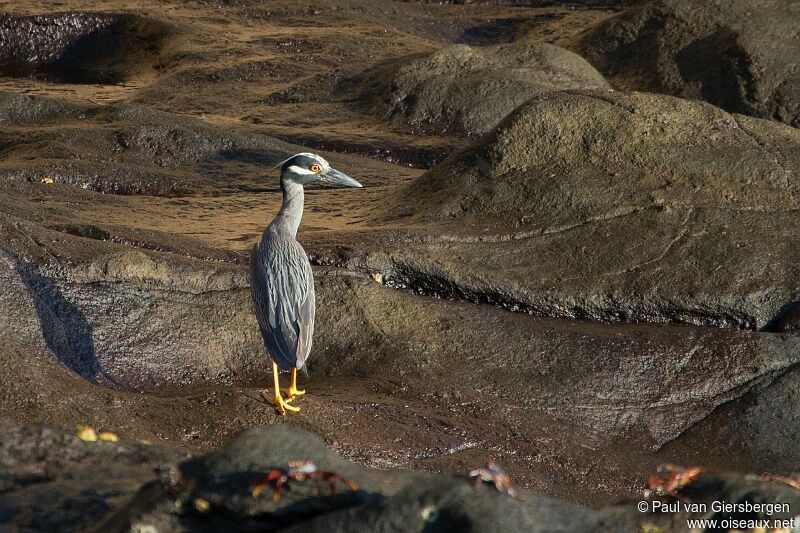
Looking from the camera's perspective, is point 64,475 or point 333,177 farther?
point 333,177

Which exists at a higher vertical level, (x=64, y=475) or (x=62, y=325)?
(x=64, y=475)

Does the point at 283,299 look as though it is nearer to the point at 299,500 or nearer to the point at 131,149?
the point at 299,500

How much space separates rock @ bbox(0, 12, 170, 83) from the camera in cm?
1452

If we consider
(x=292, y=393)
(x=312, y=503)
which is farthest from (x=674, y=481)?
(x=292, y=393)

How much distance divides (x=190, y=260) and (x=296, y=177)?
77 centimetres

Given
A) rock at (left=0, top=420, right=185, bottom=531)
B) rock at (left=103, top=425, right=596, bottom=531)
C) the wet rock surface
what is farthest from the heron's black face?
rock at (left=103, top=425, right=596, bottom=531)

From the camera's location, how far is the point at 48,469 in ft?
11.7

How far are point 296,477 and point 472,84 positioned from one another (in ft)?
28.5

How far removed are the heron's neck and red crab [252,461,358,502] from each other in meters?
3.19

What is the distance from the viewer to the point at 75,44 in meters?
14.9

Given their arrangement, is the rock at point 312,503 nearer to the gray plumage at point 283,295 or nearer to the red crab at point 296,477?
the red crab at point 296,477

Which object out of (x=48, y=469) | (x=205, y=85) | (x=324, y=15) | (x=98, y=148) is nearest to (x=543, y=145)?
(x=98, y=148)

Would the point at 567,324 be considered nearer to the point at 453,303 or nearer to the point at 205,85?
the point at 453,303

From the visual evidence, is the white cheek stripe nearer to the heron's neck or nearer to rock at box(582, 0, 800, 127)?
the heron's neck
